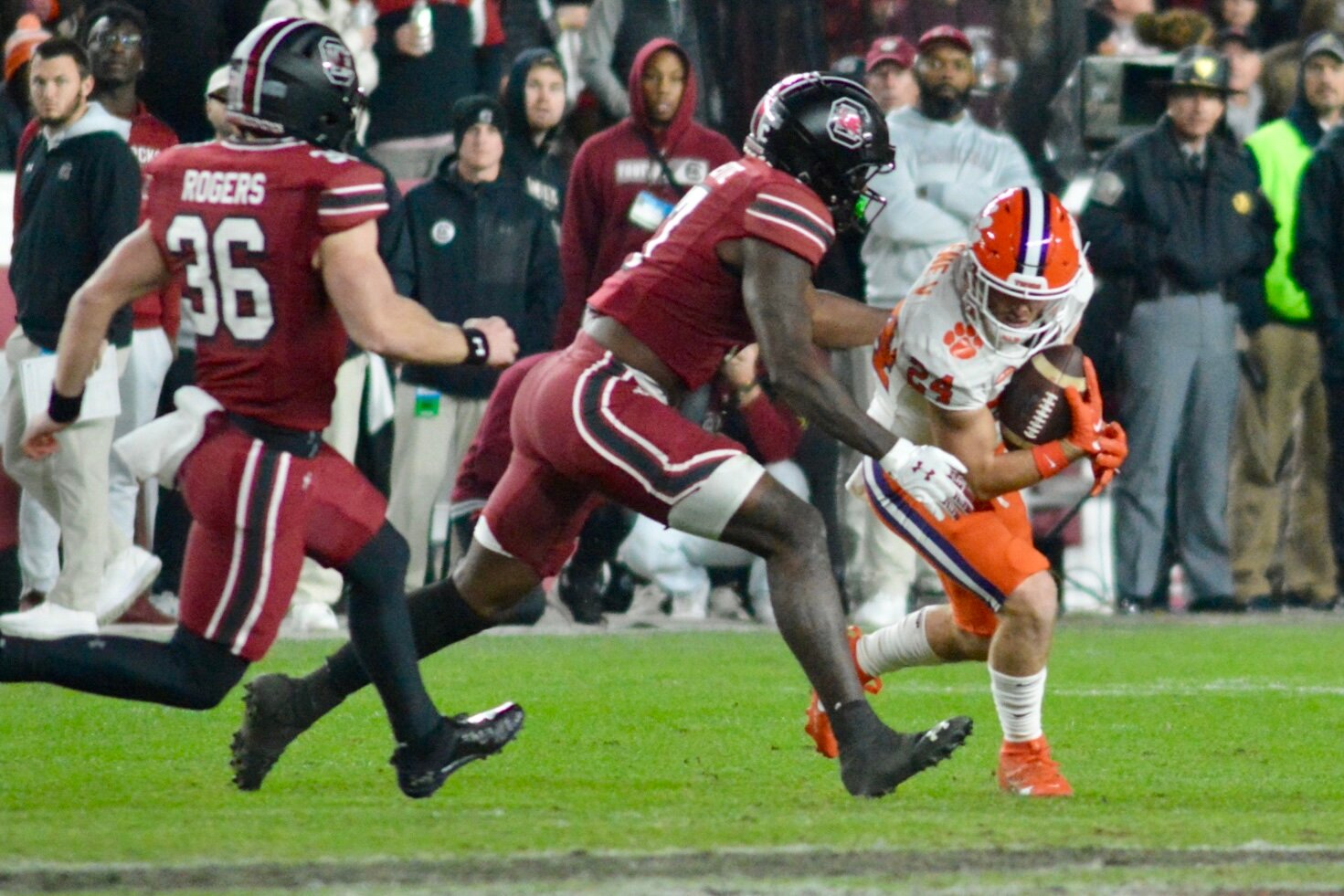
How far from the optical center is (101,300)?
17.4 ft

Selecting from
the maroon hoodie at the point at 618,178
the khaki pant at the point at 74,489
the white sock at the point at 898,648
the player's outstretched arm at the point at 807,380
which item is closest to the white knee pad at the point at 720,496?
the player's outstretched arm at the point at 807,380

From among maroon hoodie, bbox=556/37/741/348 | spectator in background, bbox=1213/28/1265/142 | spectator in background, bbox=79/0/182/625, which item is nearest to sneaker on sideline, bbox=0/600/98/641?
spectator in background, bbox=79/0/182/625

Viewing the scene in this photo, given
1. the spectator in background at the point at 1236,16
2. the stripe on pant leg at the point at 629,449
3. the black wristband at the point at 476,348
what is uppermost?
the black wristband at the point at 476,348

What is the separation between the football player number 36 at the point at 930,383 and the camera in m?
5.93

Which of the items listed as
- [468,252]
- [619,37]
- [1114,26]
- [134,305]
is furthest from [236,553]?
[1114,26]

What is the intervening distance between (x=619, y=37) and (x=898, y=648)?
5.19m

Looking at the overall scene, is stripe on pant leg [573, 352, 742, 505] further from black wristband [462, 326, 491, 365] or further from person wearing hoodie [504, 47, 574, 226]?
person wearing hoodie [504, 47, 574, 226]

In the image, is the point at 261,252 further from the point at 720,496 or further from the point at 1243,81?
the point at 1243,81

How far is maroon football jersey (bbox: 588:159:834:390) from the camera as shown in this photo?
18.3 feet

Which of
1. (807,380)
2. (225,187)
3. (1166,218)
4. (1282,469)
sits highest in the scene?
(225,187)

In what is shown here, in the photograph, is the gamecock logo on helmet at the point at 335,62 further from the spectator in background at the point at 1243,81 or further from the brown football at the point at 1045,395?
the spectator in background at the point at 1243,81

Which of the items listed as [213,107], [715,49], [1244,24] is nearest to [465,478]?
[213,107]

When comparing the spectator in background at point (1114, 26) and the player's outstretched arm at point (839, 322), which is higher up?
the player's outstretched arm at point (839, 322)

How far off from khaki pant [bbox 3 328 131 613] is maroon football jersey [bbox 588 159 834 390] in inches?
139
